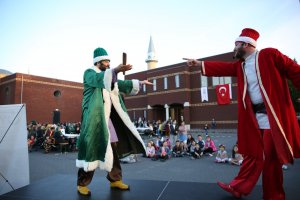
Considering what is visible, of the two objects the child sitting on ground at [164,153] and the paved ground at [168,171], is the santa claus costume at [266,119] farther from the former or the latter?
the child sitting on ground at [164,153]

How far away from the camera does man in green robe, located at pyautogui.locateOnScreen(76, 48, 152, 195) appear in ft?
10.3

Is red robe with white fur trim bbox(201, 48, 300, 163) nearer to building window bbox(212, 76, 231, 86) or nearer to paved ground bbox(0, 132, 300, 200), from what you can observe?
paved ground bbox(0, 132, 300, 200)

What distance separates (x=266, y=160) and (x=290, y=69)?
106 centimetres

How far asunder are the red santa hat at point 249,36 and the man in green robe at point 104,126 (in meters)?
1.47

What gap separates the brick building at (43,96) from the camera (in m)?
29.9

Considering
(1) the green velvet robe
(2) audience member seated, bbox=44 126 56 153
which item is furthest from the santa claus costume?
(2) audience member seated, bbox=44 126 56 153

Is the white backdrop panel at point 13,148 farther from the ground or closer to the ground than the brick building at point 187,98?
closer to the ground

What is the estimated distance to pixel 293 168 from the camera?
686 centimetres

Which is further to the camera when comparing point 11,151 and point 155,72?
point 155,72

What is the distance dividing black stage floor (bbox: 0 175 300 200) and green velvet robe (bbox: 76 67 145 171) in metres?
0.45

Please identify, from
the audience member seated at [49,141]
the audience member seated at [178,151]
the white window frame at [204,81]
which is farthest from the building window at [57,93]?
the audience member seated at [178,151]

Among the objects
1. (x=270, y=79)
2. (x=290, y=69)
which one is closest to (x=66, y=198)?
(x=270, y=79)

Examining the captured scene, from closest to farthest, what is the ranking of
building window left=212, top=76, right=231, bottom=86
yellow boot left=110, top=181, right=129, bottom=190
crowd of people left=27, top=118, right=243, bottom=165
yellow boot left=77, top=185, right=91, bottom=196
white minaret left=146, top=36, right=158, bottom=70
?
1. yellow boot left=77, top=185, right=91, bottom=196
2. yellow boot left=110, top=181, right=129, bottom=190
3. crowd of people left=27, top=118, right=243, bottom=165
4. building window left=212, top=76, right=231, bottom=86
5. white minaret left=146, top=36, right=158, bottom=70

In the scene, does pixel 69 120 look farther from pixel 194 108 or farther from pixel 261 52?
pixel 261 52
